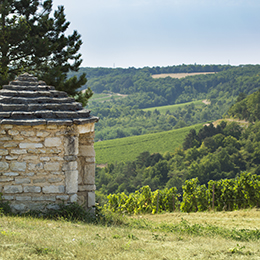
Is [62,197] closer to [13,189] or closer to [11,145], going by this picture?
[13,189]


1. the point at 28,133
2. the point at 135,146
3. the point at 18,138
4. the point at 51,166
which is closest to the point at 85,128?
the point at 51,166

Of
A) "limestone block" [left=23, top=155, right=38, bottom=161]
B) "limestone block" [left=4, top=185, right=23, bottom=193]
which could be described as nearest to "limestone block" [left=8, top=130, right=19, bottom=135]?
"limestone block" [left=23, top=155, right=38, bottom=161]

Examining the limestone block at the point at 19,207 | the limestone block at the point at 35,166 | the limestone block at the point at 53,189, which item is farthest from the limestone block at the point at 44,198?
the limestone block at the point at 35,166

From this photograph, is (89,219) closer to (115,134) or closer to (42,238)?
(42,238)

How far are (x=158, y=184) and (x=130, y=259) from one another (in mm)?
54107

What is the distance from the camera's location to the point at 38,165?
256 inches

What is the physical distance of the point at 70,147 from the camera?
6.67 meters

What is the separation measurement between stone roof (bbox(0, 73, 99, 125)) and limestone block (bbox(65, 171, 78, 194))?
109cm

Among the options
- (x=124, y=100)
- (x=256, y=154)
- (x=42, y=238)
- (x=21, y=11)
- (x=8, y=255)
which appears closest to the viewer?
(x=8, y=255)

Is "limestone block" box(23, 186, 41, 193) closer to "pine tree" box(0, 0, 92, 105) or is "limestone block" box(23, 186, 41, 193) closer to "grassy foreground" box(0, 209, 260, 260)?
"grassy foreground" box(0, 209, 260, 260)

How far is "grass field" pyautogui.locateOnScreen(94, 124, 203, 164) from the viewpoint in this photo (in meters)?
74.6

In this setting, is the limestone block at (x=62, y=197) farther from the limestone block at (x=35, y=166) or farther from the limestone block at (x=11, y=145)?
the limestone block at (x=11, y=145)

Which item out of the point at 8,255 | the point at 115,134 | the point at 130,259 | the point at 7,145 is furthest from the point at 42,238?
the point at 115,134

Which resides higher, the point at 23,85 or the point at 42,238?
the point at 23,85
